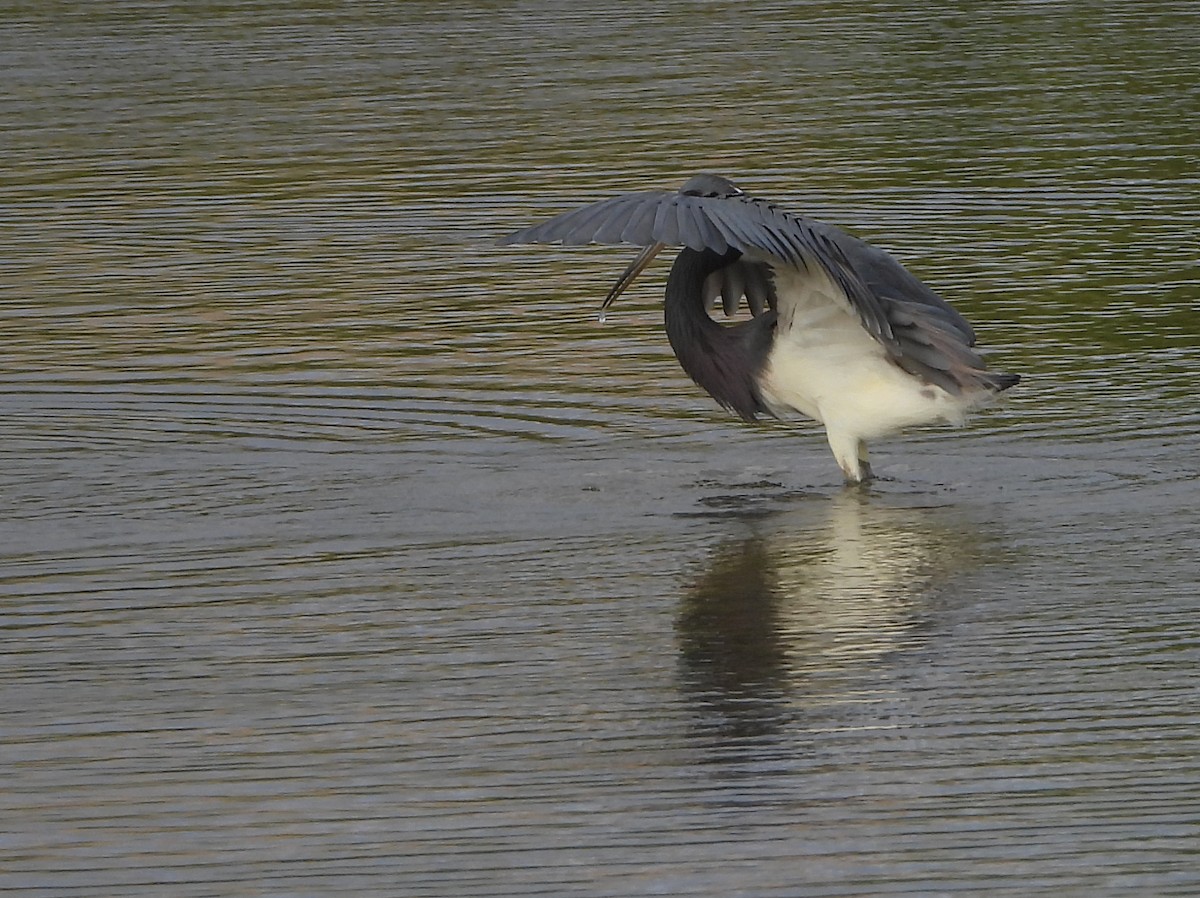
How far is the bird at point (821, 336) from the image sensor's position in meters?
7.69

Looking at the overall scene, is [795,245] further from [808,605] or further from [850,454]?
[808,605]

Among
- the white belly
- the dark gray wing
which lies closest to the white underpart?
the white belly

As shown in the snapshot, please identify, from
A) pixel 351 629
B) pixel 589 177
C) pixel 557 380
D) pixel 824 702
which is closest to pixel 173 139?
pixel 589 177

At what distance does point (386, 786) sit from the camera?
18.4 feet

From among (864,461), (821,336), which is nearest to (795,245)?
(821,336)

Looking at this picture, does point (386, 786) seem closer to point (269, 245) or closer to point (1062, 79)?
point (269, 245)

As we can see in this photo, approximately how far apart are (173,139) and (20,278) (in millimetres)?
3948

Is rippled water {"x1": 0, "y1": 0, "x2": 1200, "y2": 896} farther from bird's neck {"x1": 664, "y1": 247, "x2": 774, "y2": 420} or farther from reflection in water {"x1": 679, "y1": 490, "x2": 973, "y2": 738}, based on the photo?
bird's neck {"x1": 664, "y1": 247, "x2": 774, "y2": 420}

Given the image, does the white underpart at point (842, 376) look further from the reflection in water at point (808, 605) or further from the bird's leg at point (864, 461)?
the reflection in water at point (808, 605)

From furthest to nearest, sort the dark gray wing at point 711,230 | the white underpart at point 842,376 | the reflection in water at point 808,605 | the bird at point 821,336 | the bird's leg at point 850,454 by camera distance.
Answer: the bird's leg at point 850,454 < the white underpart at point 842,376 < the bird at point 821,336 < the dark gray wing at point 711,230 < the reflection in water at point 808,605

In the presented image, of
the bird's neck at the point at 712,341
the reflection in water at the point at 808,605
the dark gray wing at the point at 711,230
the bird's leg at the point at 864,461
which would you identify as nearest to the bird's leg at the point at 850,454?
the bird's leg at the point at 864,461

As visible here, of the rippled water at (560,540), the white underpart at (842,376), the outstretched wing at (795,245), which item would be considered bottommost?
the rippled water at (560,540)

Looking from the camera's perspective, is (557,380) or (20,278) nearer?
(557,380)

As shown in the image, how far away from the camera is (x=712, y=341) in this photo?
8.27m
